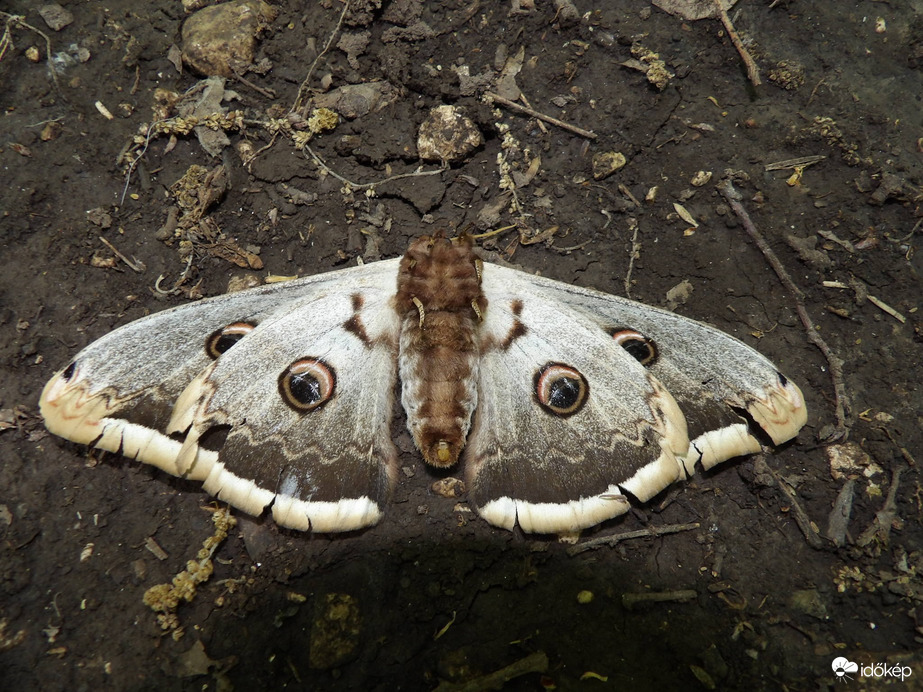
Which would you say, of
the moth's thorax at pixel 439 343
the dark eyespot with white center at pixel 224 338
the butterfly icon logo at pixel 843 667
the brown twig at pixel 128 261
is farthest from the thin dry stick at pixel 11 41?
the butterfly icon logo at pixel 843 667

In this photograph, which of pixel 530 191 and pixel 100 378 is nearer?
pixel 100 378

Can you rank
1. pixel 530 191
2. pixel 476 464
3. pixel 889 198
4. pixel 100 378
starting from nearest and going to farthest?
1. pixel 100 378
2. pixel 476 464
3. pixel 889 198
4. pixel 530 191

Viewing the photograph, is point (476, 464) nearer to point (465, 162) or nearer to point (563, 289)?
point (563, 289)

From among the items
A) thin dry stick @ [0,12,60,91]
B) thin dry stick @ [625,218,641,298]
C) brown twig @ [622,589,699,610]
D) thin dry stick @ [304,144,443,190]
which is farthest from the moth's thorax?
thin dry stick @ [0,12,60,91]

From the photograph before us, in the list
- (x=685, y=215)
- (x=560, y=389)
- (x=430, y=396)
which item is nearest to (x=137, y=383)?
(x=430, y=396)

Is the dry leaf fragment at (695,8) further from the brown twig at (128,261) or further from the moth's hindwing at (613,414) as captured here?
the brown twig at (128,261)

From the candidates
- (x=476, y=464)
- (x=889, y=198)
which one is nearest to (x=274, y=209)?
(x=476, y=464)
